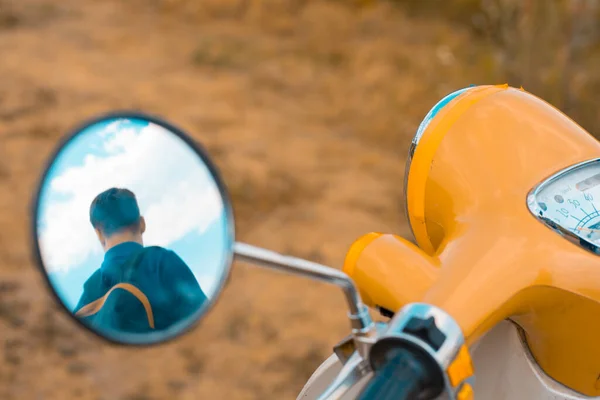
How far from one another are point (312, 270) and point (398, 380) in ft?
0.40

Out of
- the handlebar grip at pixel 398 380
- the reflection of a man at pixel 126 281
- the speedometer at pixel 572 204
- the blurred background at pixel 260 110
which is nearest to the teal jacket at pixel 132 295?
the reflection of a man at pixel 126 281

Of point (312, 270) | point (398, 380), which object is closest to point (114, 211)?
point (312, 270)

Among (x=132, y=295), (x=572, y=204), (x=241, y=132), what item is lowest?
(x=241, y=132)

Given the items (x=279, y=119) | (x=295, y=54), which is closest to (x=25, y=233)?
(x=279, y=119)

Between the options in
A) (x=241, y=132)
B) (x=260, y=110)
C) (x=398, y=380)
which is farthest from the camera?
(x=260, y=110)

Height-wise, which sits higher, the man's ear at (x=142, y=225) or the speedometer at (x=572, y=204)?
the speedometer at (x=572, y=204)

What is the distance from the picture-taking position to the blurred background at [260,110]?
2.88m

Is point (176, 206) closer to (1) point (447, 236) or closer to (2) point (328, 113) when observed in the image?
(1) point (447, 236)

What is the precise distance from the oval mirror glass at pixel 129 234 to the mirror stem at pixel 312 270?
3cm

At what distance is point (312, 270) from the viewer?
668 millimetres

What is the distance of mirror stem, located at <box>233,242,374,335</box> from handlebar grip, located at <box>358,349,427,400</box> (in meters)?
0.08

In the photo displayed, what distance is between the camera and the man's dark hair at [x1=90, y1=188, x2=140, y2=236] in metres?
0.68

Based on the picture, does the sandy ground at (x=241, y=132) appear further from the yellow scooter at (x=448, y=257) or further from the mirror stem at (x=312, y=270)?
the mirror stem at (x=312, y=270)

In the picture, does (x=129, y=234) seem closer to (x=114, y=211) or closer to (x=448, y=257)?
(x=114, y=211)
